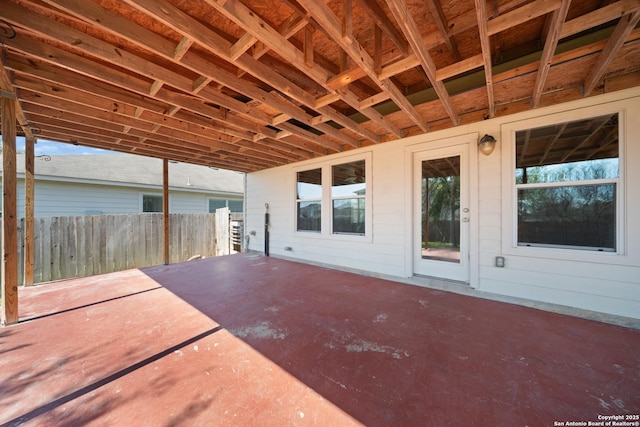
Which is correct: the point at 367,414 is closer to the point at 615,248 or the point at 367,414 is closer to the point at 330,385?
the point at 330,385

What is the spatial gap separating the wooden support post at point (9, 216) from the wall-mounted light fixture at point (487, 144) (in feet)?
18.2

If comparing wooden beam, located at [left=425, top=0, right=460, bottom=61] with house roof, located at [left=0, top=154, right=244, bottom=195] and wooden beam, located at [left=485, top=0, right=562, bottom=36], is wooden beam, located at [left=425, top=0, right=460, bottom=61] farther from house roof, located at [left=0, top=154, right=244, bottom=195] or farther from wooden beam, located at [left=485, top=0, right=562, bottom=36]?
house roof, located at [left=0, top=154, right=244, bottom=195]

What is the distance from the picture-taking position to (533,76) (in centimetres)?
243

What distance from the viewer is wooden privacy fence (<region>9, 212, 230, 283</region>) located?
192 inches

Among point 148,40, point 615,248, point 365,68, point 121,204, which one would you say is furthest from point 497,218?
point 121,204

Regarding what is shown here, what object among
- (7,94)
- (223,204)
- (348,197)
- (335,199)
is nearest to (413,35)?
(348,197)

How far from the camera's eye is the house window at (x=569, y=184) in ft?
8.57

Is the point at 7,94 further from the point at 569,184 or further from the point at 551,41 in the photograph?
the point at 569,184

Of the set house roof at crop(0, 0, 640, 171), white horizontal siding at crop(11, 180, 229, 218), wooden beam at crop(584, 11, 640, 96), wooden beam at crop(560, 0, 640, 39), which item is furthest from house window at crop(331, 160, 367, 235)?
white horizontal siding at crop(11, 180, 229, 218)

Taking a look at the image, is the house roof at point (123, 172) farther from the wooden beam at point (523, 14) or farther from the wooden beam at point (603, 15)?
the wooden beam at point (603, 15)

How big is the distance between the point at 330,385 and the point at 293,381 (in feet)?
0.89

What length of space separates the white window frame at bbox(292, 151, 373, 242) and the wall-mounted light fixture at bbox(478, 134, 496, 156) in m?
1.75

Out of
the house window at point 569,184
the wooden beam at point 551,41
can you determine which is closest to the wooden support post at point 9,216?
the wooden beam at point 551,41

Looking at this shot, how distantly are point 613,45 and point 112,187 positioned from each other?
11303 millimetres
